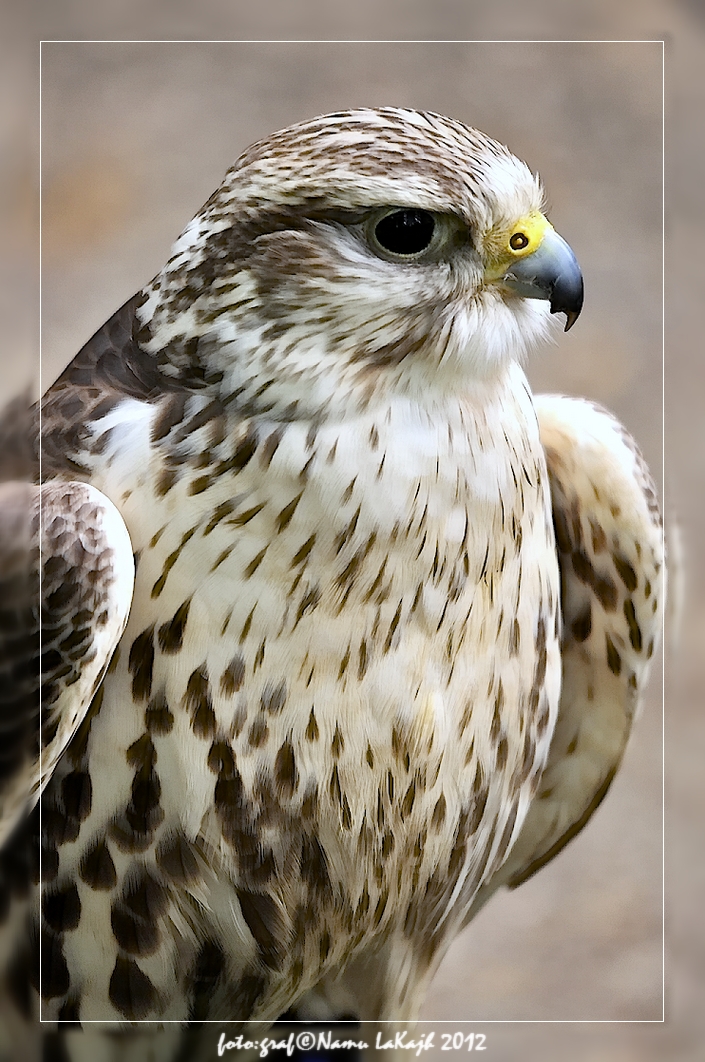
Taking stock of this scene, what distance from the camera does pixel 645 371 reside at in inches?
37.2

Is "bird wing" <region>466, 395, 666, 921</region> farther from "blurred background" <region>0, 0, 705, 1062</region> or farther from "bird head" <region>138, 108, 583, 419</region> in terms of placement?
"bird head" <region>138, 108, 583, 419</region>

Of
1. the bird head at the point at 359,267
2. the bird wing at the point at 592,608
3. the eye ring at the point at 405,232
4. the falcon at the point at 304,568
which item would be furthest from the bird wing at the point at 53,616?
the bird wing at the point at 592,608

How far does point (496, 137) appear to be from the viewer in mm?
875

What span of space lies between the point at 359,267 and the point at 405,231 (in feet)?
0.14

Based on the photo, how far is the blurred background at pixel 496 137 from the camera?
89 centimetres

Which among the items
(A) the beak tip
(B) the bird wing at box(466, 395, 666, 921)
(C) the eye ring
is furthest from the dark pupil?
(B) the bird wing at box(466, 395, 666, 921)

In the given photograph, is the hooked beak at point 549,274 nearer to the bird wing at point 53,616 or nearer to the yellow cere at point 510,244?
the yellow cere at point 510,244

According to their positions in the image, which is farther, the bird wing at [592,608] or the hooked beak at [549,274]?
the bird wing at [592,608]

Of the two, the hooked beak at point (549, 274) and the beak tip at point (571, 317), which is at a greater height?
the hooked beak at point (549, 274)

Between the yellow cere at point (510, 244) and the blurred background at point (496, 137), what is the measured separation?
12 centimetres

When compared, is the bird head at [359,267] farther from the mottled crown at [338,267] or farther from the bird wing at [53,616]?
the bird wing at [53,616]

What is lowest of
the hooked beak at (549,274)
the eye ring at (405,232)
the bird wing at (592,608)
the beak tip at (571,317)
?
the bird wing at (592,608)

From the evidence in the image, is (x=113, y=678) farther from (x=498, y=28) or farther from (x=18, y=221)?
(x=498, y=28)

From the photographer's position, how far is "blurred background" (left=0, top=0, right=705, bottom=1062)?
89 cm
